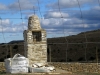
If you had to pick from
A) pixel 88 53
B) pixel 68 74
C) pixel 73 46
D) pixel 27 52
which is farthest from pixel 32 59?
pixel 73 46

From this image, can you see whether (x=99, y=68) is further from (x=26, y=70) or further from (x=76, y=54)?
(x=76, y=54)

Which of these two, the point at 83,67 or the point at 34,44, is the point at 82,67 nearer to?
the point at 83,67

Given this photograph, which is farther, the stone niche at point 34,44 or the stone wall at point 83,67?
the stone wall at point 83,67

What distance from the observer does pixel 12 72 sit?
1855cm

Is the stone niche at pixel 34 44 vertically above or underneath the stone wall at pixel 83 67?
above

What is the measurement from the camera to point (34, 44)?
A: 20859 millimetres

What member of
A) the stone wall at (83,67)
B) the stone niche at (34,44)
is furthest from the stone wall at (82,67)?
the stone niche at (34,44)

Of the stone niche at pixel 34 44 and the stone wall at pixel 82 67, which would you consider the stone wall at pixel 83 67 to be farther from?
the stone niche at pixel 34 44

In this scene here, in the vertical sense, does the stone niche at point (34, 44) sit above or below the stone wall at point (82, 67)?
above

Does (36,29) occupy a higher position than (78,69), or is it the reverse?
(36,29)

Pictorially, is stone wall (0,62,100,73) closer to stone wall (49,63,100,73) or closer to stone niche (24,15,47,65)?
stone wall (49,63,100,73)

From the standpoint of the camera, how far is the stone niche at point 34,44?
2080cm

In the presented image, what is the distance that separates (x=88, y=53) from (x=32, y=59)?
28.5 metres

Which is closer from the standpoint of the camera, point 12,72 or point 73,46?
point 12,72
